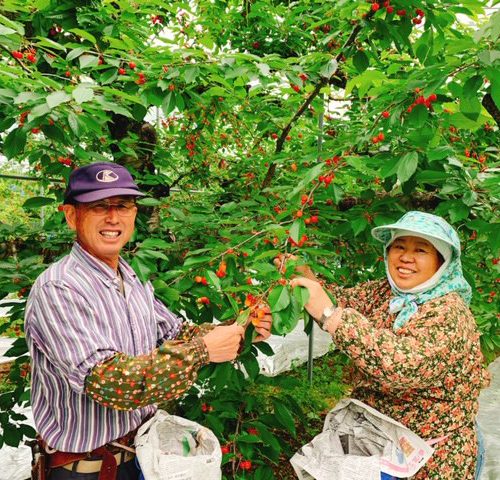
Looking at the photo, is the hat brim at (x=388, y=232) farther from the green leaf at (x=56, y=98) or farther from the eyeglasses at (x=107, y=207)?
the green leaf at (x=56, y=98)

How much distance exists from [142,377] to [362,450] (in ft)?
2.60

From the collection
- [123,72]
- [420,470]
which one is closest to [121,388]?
[420,470]

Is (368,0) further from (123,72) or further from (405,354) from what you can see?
(405,354)

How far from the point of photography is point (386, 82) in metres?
1.90

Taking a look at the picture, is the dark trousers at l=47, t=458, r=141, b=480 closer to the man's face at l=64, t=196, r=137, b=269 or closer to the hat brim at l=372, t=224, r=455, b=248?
the man's face at l=64, t=196, r=137, b=269

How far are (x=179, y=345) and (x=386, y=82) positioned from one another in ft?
4.29

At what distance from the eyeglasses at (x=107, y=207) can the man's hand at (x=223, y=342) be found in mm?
465

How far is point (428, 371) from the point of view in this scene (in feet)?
4.66

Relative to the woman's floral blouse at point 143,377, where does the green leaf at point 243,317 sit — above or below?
above

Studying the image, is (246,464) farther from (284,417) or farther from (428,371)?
(428,371)

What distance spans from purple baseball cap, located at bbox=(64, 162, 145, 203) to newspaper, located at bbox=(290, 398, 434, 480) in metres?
1.03

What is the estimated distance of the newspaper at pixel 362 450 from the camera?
1.48 metres

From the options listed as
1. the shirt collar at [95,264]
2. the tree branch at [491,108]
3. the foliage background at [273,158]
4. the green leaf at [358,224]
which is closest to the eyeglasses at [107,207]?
the shirt collar at [95,264]

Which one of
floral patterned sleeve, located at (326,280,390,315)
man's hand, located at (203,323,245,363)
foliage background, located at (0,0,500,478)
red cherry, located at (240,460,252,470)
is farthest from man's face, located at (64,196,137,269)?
red cherry, located at (240,460,252,470)
